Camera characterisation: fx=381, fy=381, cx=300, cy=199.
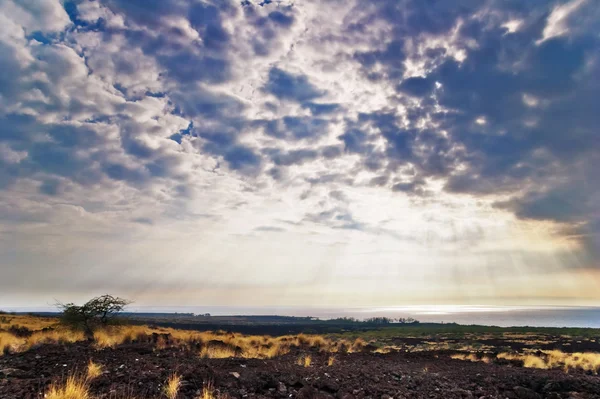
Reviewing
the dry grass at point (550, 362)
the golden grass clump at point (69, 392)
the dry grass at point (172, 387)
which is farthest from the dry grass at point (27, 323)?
the dry grass at point (550, 362)

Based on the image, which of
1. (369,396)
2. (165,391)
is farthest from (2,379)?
(369,396)

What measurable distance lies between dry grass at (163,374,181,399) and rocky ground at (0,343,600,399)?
162 mm

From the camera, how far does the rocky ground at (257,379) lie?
→ 29.6 feet

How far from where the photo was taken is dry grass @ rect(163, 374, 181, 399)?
28.3ft

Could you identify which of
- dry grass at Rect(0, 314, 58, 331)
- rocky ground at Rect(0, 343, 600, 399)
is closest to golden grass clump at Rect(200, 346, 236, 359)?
rocky ground at Rect(0, 343, 600, 399)

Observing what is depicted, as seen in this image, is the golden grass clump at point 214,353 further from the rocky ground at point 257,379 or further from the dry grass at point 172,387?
the dry grass at point 172,387

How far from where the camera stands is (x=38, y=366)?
1050 centimetres

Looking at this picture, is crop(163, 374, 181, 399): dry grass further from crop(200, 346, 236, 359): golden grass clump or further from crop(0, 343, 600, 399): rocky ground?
crop(200, 346, 236, 359): golden grass clump

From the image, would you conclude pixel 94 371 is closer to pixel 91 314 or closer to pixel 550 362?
pixel 91 314

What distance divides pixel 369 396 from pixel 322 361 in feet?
22.0

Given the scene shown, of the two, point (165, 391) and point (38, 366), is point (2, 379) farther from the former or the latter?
point (165, 391)

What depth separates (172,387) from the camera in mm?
8766

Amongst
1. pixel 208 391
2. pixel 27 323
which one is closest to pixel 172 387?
pixel 208 391

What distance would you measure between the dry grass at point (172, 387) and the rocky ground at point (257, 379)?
6.4 inches
